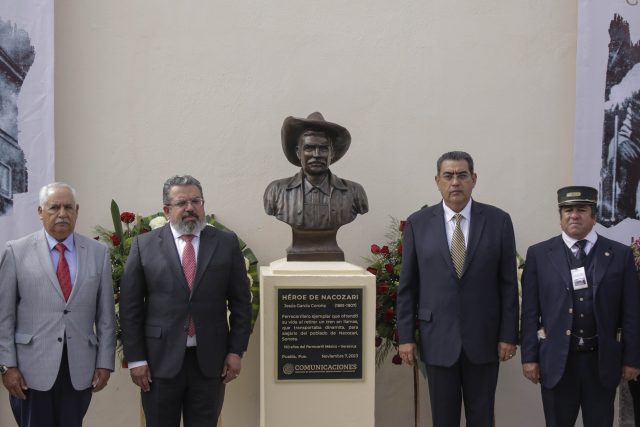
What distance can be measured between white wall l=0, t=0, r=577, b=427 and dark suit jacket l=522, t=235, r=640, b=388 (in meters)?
1.79

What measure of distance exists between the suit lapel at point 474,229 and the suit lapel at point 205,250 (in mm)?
1230

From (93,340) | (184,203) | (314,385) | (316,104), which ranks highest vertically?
(316,104)

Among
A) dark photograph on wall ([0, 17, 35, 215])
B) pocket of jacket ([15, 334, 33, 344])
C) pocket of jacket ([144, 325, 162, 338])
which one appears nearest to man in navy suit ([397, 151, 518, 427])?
pocket of jacket ([144, 325, 162, 338])

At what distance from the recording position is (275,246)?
5.10 m

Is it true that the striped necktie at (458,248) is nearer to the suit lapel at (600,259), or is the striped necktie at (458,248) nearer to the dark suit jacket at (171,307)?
the suit lapel at (600,259)

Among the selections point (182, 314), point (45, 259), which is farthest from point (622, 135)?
point (45, 259)

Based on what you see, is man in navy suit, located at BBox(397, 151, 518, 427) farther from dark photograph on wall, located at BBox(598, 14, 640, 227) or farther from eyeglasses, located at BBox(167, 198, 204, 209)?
dark photograph on wall, located at BBox(598, 14, 640, 227)

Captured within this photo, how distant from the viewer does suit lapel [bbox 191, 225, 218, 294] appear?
323cm

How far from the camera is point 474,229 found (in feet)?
11.5

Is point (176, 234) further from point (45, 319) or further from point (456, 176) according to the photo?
point (456, 176)

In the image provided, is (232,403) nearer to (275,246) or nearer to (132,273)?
(275,246)

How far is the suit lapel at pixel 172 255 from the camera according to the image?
320cm

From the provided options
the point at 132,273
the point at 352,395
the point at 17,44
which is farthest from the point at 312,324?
the point at 17,44

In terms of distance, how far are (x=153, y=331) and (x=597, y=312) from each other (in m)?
2.09
